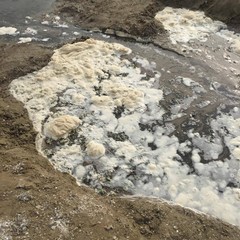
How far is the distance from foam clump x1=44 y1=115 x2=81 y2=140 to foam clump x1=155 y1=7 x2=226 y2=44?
322 centimetres

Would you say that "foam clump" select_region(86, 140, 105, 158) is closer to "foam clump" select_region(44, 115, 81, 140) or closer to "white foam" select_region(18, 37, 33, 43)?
"foam clump" select_region(44, 115, 81, 140)

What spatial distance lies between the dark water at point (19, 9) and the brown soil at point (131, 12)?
46 cm

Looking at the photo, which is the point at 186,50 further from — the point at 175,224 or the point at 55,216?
the point at 55,216

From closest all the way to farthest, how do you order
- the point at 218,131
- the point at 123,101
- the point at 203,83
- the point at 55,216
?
the point at 55,216
the point at 218,131
the point at 123,101
the point at 203,83

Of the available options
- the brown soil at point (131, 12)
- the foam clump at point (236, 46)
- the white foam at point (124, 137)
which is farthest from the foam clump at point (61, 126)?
the foam clump at point (236, 46)

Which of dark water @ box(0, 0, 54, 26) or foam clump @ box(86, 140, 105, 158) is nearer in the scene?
foam clump @ box(86, 140, 105, 158)

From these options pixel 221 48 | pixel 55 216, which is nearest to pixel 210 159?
pixel 55 216

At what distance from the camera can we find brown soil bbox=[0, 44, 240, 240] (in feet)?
14.6

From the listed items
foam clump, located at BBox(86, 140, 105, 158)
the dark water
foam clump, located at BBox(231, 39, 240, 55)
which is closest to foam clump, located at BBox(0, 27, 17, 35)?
the dark water

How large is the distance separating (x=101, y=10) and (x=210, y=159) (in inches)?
199

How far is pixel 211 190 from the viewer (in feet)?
17.4

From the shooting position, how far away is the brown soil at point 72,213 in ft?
14.6

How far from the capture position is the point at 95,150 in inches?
227

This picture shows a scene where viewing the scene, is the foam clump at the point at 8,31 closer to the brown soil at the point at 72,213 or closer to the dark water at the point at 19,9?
the dark water at the point at 19,9
